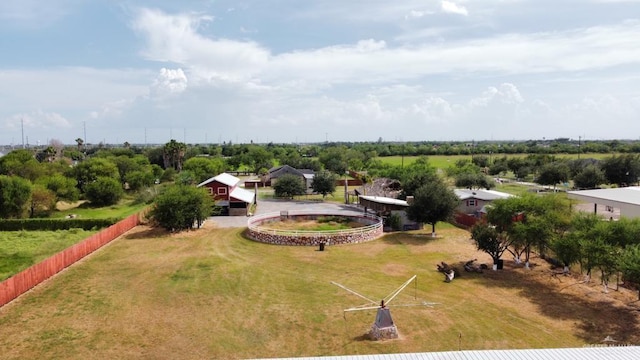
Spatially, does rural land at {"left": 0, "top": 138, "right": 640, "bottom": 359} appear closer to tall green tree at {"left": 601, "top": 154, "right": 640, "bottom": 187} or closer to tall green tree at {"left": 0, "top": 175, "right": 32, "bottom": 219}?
tall green tree at {"left": 0, "top": 175, "right": 32, "bottom": 219}

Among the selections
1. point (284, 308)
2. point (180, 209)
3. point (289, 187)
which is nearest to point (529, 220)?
point (284, 308)

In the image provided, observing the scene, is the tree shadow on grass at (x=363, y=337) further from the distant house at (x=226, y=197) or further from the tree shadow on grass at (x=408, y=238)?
the distant house at (x=226, y=197)

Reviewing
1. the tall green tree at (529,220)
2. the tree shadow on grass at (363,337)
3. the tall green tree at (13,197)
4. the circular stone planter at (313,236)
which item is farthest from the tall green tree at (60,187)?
the tall green tree at (529,220)

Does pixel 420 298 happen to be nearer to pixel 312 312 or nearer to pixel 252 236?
pixel 312 312

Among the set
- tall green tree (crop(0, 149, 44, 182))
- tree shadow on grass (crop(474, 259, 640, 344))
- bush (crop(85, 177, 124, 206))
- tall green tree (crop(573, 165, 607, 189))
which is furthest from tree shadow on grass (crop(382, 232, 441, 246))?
tall green tree (crop(0, 149, 44, 182))

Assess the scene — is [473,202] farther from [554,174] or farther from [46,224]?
[46,224]

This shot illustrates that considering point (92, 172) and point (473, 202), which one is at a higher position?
point (92, 172)
